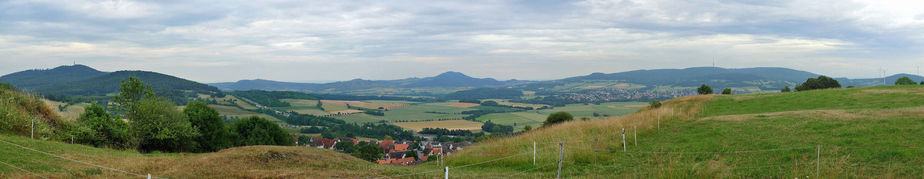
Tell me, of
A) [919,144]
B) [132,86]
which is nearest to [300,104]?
[132,86]

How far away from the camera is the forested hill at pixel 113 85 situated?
14038 cm

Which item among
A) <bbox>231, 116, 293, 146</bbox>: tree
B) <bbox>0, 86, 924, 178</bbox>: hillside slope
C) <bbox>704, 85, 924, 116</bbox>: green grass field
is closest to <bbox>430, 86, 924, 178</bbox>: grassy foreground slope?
<bbox>0, 86, 924, 178</bbox>: hillside slope

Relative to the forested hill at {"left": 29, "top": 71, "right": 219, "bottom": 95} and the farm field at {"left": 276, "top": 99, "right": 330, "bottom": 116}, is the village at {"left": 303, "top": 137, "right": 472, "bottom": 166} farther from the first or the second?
the forested hill at {"left": 29, "top": 71, "right": 219, "bottom": 95}

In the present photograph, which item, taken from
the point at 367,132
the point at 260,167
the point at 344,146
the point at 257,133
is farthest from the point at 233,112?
the point at 260,167

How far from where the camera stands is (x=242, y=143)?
42.2m

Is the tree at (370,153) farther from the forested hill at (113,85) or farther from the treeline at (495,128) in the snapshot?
the forested hill at (113,85)

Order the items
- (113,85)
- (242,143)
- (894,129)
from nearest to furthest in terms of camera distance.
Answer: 1. (894,129)
2. (242,143)
3. (113,85)

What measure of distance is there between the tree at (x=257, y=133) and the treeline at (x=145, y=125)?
292 centimetres

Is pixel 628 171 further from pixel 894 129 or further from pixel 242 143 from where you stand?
pixel 242 143

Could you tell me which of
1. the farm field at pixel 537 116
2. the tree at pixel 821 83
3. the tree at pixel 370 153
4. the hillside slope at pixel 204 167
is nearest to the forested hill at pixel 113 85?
the farm field at pixel 537 116

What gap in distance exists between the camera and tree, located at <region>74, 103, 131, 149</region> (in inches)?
901

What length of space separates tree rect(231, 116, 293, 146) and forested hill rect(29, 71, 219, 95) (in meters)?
114

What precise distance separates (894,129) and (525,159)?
451 inches

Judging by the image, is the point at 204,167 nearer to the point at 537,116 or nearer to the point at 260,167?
the point at 260,167
